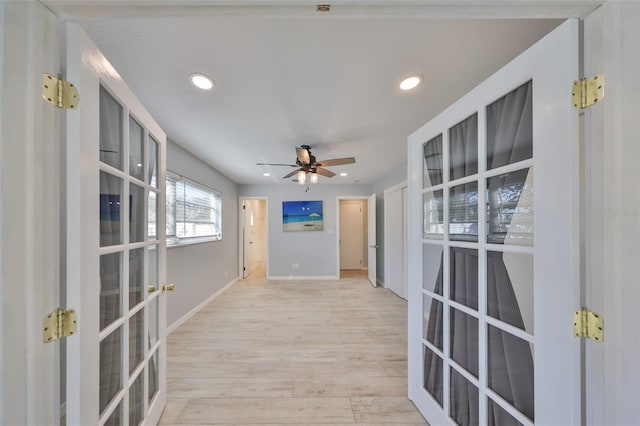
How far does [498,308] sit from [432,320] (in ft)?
1.59

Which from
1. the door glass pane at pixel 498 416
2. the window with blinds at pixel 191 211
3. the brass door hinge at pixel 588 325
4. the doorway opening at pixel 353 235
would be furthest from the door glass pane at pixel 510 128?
the doorway opening at pixel 353 235

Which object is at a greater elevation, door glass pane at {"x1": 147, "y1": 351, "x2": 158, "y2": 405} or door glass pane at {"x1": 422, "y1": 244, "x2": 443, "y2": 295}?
door glass pane at {"x1": 422, "y1": 244, "x2": 443, "y2": 295}

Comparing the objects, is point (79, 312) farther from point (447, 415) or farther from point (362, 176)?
point (362, 176)

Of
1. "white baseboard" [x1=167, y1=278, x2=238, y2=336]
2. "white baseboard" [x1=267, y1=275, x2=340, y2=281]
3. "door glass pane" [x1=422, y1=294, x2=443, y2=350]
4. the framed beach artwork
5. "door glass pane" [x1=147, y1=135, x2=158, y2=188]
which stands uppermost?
"door glass pane" [x1=147, y1=135, x2=158, y2=188]

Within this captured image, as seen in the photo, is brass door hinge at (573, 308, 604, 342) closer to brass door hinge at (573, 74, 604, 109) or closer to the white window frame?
brass door hinge at (573, 74, 604, 109)

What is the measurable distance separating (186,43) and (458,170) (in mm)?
1641

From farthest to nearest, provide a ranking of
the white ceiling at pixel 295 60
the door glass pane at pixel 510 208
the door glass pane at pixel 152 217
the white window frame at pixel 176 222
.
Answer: the white window frame at pixel 176 222 → the door glass pane at pixel 152 217 → the white ceiling at pixel 295 60 → the door glass pane at pixel 510 208

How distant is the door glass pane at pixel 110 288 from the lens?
3.04 ft

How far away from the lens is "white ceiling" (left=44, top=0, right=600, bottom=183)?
3.67 feet

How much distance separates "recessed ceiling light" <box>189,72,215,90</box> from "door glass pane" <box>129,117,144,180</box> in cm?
53

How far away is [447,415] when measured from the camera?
4.19 feet

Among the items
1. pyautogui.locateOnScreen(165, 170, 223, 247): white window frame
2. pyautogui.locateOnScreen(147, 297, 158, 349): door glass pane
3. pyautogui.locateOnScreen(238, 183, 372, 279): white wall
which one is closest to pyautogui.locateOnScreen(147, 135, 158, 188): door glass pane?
pyautogui.locateOnScreen(147, 297, 158, 349): door glass pane

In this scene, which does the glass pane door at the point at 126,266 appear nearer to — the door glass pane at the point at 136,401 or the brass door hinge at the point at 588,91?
the door glass pane at the point at 136,401

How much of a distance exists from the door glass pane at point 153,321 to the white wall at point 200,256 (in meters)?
1.47
